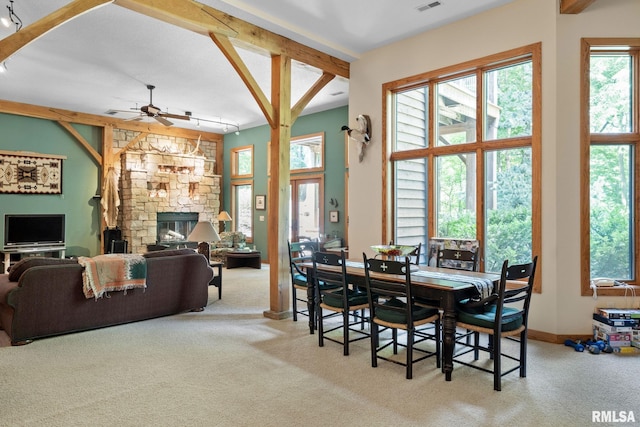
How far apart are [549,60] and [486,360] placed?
305 centimetres

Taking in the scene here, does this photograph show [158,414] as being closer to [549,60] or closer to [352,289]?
[352,289]

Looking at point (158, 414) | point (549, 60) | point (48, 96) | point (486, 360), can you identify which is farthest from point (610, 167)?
point (48, 96)

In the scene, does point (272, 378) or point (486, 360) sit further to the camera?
point (486, 360)

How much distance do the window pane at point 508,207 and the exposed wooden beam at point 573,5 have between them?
4.57ft

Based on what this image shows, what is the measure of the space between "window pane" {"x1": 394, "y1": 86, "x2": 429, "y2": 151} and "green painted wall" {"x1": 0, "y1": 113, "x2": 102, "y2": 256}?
24.2ft

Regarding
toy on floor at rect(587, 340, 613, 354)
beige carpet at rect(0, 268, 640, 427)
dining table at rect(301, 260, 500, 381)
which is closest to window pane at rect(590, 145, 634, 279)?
toy on floor at rect(587, 340, 613, 354)

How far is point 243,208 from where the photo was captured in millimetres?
11008

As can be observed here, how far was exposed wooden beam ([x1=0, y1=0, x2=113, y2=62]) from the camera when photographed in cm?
304

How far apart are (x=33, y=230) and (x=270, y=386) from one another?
311 inches

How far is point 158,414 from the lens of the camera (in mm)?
2650

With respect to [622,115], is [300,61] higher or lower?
higher

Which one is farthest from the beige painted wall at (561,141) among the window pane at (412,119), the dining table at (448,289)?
the window pane at (412,119)

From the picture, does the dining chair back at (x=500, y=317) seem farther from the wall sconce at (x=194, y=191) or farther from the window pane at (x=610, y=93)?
the wall sconce at (x=194, y=191)

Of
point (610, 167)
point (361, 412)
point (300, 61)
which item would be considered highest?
point (300, 61)
